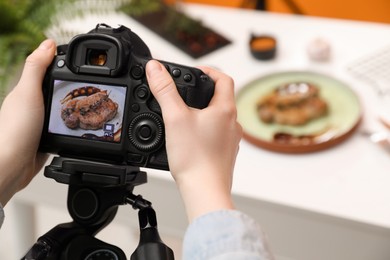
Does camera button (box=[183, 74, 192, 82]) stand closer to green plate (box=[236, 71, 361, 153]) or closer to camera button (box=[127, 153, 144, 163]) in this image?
camera button (box=[127, 153, 144, 163])

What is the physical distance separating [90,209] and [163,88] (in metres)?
0.17

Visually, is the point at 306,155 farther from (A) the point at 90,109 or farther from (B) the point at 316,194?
(A) the point at 90,109

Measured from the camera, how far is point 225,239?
1.95ft

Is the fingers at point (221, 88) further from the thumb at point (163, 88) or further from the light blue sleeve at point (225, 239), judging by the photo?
the light blue sleeve at point (225, 239)

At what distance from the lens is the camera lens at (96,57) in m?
0.75

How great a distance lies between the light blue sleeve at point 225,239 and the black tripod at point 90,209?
0.25 ft

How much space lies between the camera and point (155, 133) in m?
0.73

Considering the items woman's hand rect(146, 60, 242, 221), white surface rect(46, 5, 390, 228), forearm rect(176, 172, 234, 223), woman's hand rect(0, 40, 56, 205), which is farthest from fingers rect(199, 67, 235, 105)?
white surface rect(46, 5, 390, 228)

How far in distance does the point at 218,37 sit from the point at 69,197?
3.23 feet

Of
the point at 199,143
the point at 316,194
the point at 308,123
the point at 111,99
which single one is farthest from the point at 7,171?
the point at 308,123

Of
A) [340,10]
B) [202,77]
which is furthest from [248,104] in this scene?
[340,10]

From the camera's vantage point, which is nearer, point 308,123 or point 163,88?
point 163,88

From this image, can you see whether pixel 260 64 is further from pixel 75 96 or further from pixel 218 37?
pixel 75 96

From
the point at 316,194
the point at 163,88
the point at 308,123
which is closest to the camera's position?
the point at 163,88
